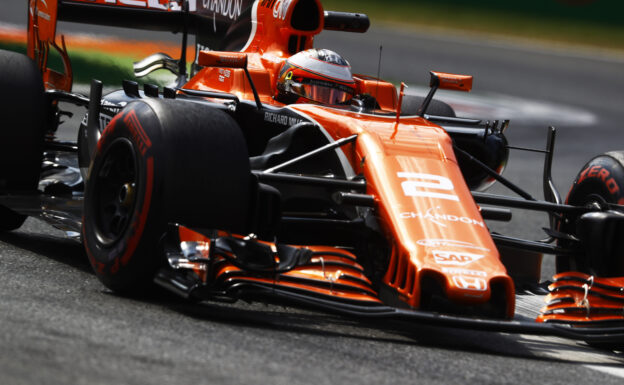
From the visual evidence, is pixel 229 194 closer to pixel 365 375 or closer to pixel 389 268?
pixel 389 268

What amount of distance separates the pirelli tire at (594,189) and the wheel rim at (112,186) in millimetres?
2421

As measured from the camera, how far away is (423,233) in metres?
4.82

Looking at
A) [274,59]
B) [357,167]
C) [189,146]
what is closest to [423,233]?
[357,167]

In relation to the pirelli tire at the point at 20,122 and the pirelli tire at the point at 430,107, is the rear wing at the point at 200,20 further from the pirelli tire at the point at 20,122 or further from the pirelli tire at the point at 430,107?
the pirelli tire at the point at 20,122

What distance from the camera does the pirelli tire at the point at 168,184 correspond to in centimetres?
471

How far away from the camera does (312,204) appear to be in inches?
228

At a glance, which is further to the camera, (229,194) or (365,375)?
(229,194)

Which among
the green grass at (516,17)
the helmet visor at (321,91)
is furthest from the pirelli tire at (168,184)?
the green grass at (516,17)

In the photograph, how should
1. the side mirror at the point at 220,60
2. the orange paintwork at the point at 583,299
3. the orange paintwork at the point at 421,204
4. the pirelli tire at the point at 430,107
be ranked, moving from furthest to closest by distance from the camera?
the pirelli tire at the point at 430,107
the side mirror at the point at 220,60
the orange paintwork at the point at 583,299
the orange paintwork at the point at 421,204

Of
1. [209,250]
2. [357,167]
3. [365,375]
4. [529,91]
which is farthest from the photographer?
[529,91]

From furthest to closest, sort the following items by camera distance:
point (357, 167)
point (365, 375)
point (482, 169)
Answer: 1. point (482, 169)
2. point (357, 167)
3. point (365, 375)

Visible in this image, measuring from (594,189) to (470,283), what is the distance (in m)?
1.84

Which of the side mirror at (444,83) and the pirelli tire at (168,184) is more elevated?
the side mirror at (444,83)

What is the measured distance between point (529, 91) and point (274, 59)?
45.0ft
